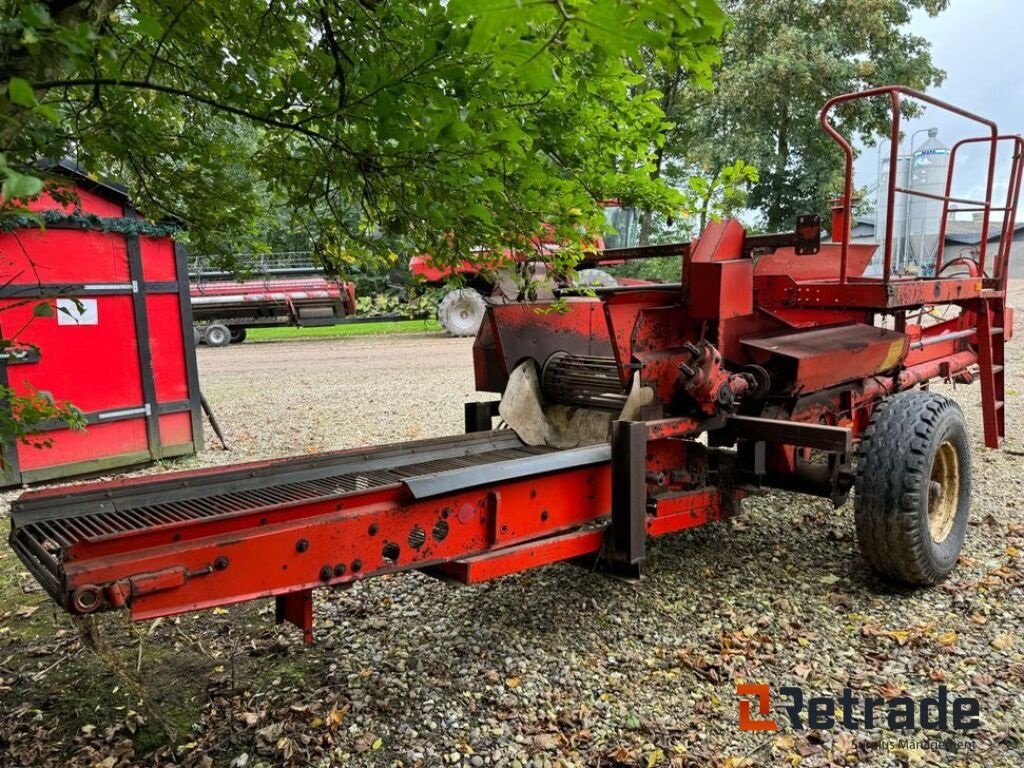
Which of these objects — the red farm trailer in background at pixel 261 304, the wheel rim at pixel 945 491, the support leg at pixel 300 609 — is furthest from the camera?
the red farm trailer in background at pixel 261 304

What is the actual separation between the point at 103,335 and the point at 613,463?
5.16 metres

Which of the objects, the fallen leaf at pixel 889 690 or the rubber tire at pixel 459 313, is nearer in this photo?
the fallen leaf at pixel 889 690

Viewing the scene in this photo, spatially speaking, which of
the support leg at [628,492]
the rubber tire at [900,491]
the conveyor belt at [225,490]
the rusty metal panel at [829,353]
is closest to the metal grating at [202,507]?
the conveyor belt at [225,490]

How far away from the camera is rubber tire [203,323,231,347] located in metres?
18.4

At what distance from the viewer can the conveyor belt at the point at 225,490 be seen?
7.93 ft

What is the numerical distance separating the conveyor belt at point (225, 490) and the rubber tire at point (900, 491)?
1.34m

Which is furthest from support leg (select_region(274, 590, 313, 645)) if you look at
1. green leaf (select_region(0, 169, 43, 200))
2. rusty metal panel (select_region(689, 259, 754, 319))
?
rusty metal panel (select_region(689, 259, 754, 319))

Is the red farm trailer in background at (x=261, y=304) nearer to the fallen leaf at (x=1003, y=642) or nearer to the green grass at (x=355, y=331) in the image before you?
the green grass at (x=355, y=331)

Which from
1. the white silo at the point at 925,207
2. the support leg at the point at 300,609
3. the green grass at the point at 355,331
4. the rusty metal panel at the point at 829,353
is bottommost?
the green grass at the point at 355,331

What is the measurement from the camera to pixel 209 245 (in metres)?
3.47

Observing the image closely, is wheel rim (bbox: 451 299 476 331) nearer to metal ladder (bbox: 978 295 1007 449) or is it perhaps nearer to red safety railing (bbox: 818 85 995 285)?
metal ladder (bbox: 978 295 1007 449)

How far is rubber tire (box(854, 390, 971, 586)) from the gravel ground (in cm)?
19

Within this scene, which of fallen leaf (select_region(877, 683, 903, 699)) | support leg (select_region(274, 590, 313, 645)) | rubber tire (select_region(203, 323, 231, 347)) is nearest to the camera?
support leg (select_region(274, 590, 313, 645))

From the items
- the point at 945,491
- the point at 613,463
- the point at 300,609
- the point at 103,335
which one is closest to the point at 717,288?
the point at 613,463
